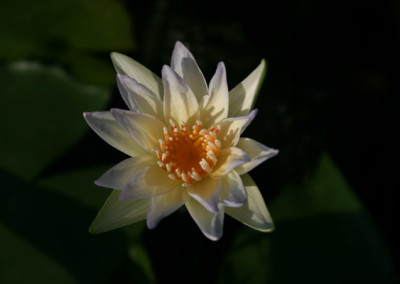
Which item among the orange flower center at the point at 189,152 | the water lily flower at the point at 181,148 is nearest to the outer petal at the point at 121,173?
the water lily flower at the point at 181,148

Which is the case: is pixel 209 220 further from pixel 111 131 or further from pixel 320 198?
pixel 320 198

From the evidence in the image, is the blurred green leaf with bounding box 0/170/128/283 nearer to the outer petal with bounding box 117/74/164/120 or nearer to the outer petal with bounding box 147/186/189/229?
the outer petal with bounding box 147/186/189/229

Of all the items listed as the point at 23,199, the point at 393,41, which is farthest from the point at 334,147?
the point at 23,199

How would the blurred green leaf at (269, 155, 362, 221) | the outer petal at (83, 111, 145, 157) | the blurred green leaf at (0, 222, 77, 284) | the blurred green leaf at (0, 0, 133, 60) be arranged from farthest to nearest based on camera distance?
the blurred green leaf at (0, 0, 133, 60)
the blurred green leaf at (269, 155, 362, 221)
the blurred green leaf at (0, 222, 77, 284)
the outer petal at (83, 111, 145, 157)

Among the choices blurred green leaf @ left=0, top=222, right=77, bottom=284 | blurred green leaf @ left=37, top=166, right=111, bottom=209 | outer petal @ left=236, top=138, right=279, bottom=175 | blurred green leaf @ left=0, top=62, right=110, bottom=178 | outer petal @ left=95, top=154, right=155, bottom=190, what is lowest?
blurred green leaf @ left=0, top=222, right=77, bottom=284

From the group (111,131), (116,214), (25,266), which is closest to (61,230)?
(25,266)

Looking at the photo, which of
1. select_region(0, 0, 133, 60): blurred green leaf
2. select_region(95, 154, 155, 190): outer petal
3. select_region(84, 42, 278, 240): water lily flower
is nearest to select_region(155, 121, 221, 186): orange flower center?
select_region(84, 42, 278, 240): water lily flower

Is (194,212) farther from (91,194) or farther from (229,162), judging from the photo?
(91,194)
